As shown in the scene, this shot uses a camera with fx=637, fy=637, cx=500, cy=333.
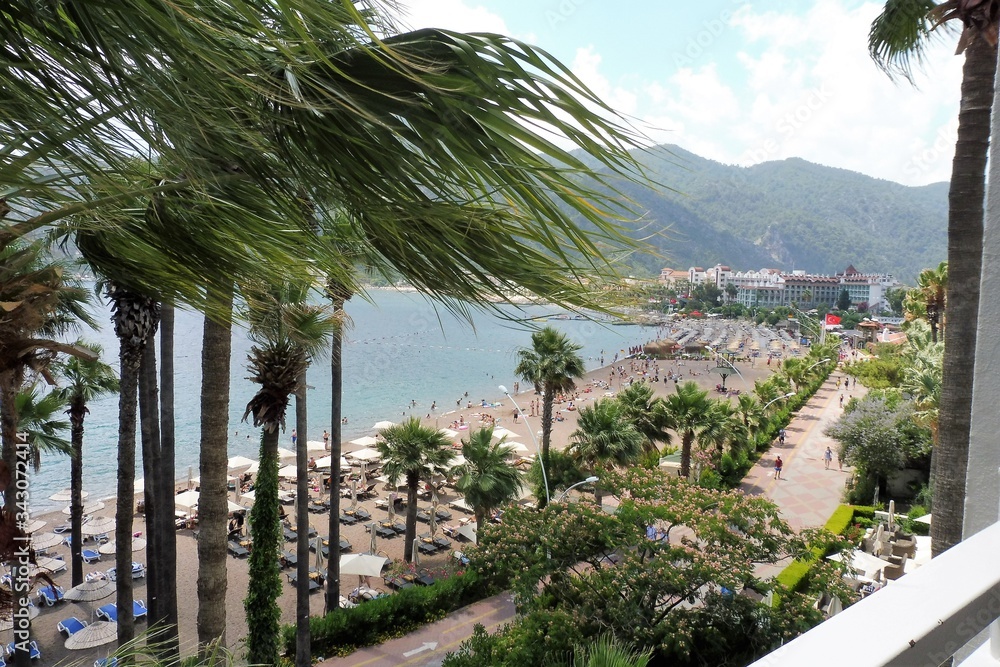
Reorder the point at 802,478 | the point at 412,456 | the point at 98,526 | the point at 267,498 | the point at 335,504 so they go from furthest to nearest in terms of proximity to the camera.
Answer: the point at 802,478, the point at 98,526, the point at 412,456, the point at 335,504, the point at 267,498

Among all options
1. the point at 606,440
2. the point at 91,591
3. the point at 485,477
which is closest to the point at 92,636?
the point at 91,591

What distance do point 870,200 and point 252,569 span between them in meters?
205

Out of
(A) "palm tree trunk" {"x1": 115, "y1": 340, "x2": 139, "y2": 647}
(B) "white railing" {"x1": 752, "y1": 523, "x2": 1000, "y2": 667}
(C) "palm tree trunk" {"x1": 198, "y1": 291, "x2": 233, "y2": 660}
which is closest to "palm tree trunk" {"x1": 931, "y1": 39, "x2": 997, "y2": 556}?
(B) "white railing" {"x1": 752, "y1": 523, "x2": 1000, "y2": 667}

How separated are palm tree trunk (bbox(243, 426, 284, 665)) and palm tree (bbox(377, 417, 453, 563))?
8.08 meters

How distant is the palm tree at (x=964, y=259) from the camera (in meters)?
6.54

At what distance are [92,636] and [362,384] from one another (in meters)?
50.9

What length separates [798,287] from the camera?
14100cm

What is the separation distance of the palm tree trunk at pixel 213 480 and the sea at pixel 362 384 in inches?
97.6

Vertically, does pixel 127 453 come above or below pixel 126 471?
above

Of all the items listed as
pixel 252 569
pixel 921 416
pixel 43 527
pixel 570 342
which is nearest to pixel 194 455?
pixel 43 527

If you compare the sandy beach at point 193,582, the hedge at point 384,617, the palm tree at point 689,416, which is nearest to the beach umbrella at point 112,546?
the sandy beach at point 193,582

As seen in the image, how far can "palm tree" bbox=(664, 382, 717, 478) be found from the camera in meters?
23.6

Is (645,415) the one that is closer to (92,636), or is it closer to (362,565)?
(362,565)

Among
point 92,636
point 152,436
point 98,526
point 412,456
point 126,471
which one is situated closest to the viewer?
point 126,471
